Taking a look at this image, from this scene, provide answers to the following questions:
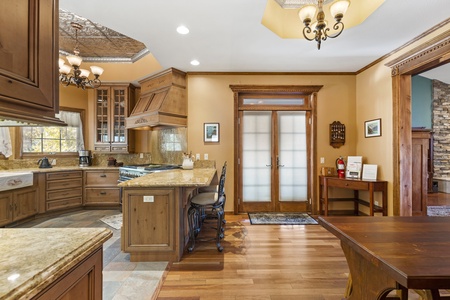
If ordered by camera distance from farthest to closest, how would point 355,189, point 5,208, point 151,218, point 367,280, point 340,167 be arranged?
point 340,167 < point 355,189 < point 5,208 < point 151,218 < point 367,280

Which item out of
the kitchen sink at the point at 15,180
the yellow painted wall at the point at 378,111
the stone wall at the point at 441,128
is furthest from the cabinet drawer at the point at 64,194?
the stone wall at the point at 441,128

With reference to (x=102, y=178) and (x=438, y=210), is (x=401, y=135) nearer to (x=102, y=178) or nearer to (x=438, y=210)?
(x=438, y=210)

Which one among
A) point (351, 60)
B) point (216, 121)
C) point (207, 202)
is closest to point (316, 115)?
point (351, 60)

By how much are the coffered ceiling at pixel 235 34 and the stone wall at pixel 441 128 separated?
3.91 m

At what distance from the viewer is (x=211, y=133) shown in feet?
14.3

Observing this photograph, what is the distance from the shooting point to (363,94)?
4.21 m

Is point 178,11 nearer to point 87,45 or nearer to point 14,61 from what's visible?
point 14,61

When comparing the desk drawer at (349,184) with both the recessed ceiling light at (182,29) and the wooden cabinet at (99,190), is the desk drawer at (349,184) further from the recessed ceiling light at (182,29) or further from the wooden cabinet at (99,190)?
the wooden cabinet at (99,190)

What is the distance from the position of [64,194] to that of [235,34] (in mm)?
4373

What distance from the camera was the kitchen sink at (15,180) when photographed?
3375 mm

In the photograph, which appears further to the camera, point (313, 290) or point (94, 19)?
point (94, 19)

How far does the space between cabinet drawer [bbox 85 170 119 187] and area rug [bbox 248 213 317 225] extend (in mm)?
2968

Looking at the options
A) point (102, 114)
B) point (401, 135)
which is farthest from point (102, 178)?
point (401, 135)

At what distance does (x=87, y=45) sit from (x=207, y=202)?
4006 millimetres
